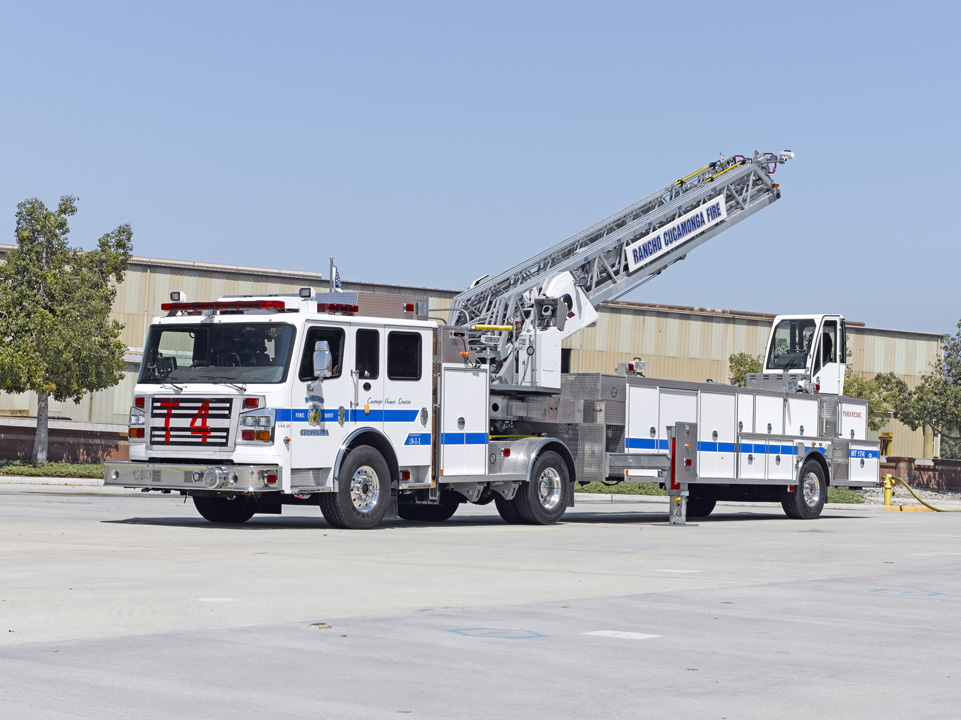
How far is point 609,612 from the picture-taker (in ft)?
34.8

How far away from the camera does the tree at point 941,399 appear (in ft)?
193

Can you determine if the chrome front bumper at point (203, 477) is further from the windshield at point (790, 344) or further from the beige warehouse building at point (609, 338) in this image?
the beige warehouse building at point (609, 338)

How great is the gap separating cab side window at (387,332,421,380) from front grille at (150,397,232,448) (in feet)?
8.20

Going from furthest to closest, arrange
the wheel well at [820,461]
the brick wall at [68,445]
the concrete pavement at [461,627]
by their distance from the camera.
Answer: the brick wall at [68,445] < the wheel well at [820,461] < the concrete pavement at [461,627]

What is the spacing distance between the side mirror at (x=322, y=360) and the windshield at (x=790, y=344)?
12641 millimetres

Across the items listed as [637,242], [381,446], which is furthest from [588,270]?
[381,446]

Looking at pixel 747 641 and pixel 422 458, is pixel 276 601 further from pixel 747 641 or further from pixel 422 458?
pixel 422 458

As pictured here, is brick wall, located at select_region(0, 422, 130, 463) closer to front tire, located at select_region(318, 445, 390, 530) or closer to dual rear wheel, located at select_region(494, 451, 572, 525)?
dual rear wheel, located at select_region(494, 451, 572, 525)

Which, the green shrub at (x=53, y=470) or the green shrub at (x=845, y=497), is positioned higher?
the green shrub at (x=53, y=470)

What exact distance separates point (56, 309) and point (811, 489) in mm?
23473

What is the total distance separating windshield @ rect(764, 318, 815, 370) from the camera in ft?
92.1

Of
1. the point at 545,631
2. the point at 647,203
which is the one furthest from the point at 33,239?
the point at 545,631

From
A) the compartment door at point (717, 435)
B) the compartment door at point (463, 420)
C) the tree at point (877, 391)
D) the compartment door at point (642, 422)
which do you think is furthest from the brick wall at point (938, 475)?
the compartment door at point (463, 420)

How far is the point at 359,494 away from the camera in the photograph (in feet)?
62.2
